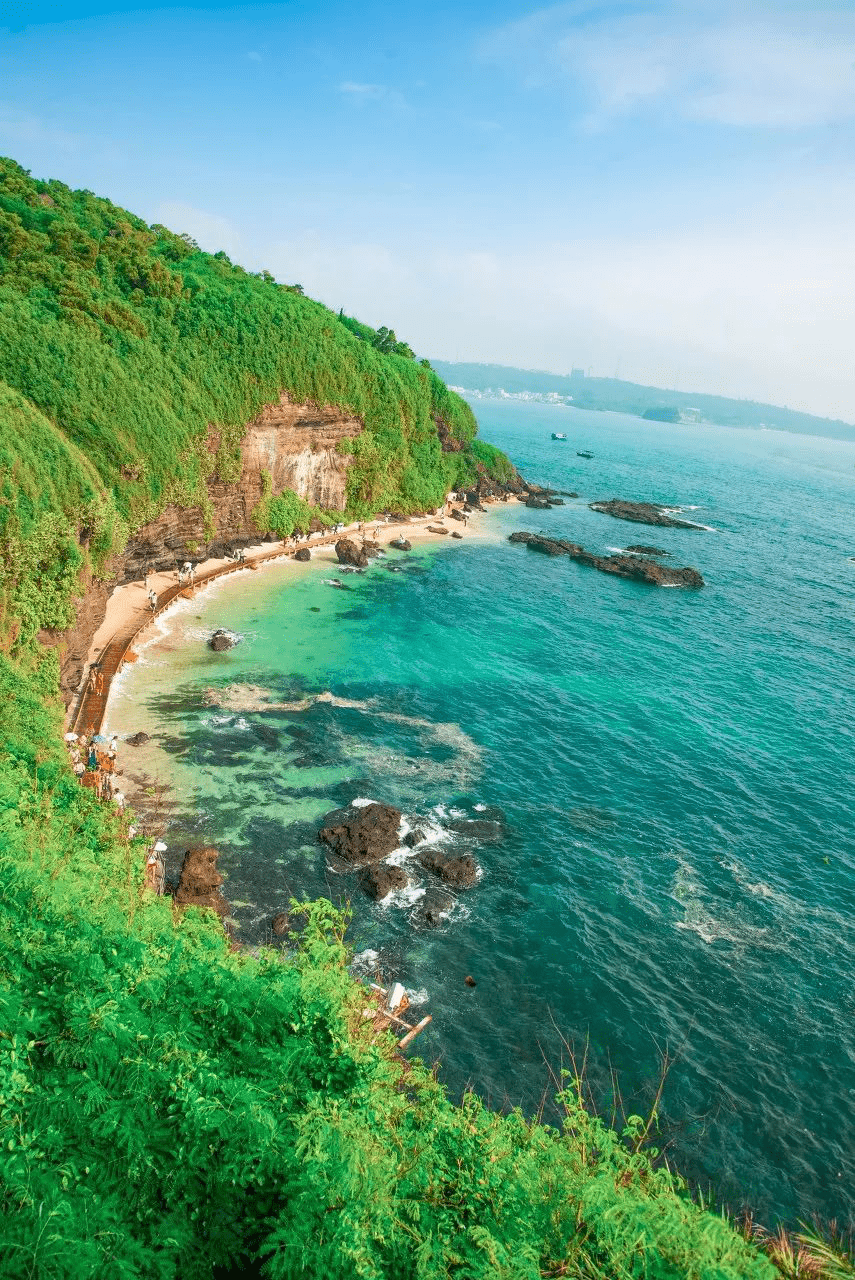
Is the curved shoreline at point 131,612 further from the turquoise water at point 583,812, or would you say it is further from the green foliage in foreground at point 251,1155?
the green foliage in foreground at point 251,1155

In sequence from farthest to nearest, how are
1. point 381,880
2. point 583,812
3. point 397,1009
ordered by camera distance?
point 583,812
point 381,880
point 397,1009

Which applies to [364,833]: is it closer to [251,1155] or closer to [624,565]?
[251,1155]

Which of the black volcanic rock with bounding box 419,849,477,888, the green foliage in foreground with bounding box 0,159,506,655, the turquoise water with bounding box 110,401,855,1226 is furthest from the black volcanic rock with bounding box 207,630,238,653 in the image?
the black volcanic rock with bounding box 419,849,477,888

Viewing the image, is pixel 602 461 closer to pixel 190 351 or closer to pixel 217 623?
pixel 190 351

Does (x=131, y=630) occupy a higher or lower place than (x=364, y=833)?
higher

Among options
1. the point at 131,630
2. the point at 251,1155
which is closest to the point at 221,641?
the point at 131,630

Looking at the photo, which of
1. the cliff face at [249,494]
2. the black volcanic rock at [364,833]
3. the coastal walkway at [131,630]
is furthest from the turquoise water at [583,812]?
the cliff face at [249,494]

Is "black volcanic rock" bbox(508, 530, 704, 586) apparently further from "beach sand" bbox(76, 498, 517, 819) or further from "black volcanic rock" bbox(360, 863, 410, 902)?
"black volcanic rock" bbox(360, 863, 410, 902)
